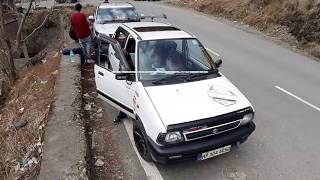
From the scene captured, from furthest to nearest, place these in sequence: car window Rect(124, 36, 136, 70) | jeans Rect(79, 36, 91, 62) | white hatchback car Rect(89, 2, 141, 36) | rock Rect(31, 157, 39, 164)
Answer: white hatchback car Rect(89, 2, 141, 36) < jeans Rect(79, 36, 91, 62) < car window Rect(124, 36, 136, 70) < rock Rect(31, 157, 39, 164)

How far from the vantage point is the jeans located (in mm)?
11820

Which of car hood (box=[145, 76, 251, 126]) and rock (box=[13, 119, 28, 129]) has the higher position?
car hood (box=[145, 76, 251, 126])

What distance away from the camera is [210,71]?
718cm

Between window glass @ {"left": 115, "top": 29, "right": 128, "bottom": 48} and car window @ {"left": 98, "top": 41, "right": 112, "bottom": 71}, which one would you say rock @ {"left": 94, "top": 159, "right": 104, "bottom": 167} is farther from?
window glass @ {"left": 115, "top": 29, "right": 128, "bottom": 48}

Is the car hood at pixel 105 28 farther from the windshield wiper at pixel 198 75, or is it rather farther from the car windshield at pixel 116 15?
the windshield wiper at pixel 198 75

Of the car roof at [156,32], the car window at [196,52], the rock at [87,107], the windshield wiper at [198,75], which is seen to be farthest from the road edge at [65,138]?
the car window at [196,52]

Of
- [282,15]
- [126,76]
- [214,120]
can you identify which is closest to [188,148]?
[214,120]

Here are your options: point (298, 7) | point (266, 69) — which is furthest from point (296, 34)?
point (266, 69)

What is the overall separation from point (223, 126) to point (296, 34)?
12.6 m

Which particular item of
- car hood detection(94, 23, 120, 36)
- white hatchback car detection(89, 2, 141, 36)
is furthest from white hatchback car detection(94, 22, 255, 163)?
white hatchback car detection(89, 2, 141, 36)

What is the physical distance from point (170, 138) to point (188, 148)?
31 centimetres

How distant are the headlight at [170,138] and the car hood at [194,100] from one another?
0.16 meters

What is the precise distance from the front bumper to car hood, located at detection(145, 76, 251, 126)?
14.5 inches

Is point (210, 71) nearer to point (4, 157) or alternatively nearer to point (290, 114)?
point (290, 114)
